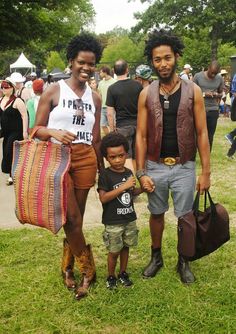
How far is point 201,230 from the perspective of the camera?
129 inches

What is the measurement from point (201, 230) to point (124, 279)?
75 centimetres

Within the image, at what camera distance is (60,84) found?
10.4ft

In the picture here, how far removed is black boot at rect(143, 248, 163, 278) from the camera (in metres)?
3.62

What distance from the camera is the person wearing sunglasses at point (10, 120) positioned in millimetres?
6438

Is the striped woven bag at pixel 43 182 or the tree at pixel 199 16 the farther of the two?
the tree at pixel 199 16

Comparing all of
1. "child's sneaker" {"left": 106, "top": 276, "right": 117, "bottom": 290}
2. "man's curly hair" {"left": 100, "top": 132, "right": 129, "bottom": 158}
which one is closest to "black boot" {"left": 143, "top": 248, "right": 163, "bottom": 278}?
"child's sneaker" {"left": 106, "top": 276, "right": 117, "bottom": 290}

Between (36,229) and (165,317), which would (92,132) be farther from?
(36,229)

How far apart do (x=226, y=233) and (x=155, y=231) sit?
61cm

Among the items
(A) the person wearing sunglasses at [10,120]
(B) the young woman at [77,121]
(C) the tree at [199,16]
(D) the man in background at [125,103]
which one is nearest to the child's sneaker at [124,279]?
(B) the young woman at [77,121]

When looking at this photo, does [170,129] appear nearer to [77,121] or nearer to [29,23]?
[77,121]

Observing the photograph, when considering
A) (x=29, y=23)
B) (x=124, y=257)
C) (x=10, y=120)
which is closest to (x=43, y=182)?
(x=124, y=257)

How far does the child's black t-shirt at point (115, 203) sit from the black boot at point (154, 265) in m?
0.59

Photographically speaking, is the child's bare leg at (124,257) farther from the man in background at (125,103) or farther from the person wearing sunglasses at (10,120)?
the person wearing sunglasses at (10,120)

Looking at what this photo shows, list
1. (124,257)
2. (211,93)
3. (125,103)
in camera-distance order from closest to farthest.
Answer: (124,257)
(125,103)
(211,93)
